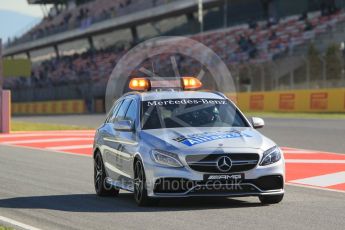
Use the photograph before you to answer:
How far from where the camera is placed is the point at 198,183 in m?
8.88

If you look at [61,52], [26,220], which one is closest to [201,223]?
[26,220]

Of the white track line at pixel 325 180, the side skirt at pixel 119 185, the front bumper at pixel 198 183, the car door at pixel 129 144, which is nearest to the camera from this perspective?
the front bumper at pixel 198 183

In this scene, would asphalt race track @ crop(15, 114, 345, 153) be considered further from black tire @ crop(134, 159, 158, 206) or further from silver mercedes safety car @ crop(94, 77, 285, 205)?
black tire @ crop(134, 159, 158, 206)

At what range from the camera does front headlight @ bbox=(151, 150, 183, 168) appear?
8896 mm

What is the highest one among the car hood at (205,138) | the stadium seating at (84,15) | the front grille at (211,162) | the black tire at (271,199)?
the stadium seating at (84,15)

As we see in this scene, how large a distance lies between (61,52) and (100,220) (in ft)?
278

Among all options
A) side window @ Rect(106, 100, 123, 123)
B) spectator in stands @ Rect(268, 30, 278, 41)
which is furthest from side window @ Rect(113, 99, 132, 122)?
spectator in stands @ Rect(268, 30, 278, 41)

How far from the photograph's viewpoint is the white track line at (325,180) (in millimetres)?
11791

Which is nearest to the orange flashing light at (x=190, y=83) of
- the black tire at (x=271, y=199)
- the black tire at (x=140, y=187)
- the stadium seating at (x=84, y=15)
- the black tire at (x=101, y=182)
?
the black tire at (x=101, y=182)

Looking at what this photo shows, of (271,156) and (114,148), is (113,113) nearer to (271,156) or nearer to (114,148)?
(114,148)

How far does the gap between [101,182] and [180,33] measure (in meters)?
57.6

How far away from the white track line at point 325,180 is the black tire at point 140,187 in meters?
3.30

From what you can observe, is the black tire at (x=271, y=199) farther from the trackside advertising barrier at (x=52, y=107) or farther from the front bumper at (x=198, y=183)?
the trackside advertising barrier at (x=52, y=107)

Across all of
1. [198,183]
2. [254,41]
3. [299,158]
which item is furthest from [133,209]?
[254,41]
